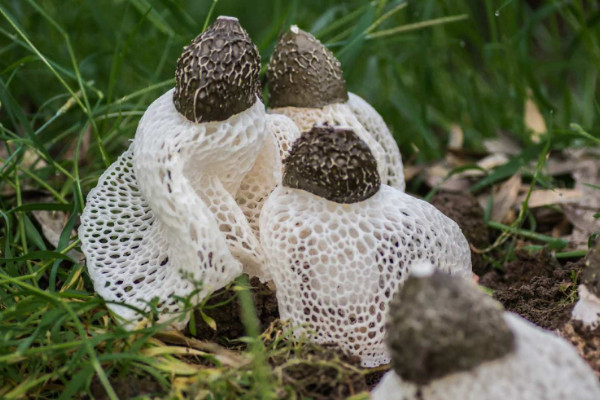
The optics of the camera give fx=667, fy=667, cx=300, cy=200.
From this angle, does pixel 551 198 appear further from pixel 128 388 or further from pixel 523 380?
pixel 128 388

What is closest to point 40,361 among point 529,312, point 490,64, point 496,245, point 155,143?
point 155,143

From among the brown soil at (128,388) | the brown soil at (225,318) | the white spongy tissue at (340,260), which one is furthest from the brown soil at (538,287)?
the brown soil at (128,388)

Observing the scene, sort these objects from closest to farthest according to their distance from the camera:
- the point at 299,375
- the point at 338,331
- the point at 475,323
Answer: the point at 475,323, the point at 299,375, the point at 338,331

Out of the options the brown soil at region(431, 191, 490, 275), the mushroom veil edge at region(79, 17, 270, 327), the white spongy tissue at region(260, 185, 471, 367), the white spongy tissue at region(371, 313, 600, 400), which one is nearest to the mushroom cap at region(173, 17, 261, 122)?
the mushroom veil edge at region(79, 17, 270, 327)

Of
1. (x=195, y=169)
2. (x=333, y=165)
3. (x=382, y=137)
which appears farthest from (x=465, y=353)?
(x=382, y=137)

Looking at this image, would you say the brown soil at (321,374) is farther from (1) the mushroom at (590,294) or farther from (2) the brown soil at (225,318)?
(1) the mushroom at (590,294)

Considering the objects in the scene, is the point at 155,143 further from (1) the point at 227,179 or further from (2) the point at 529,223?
(2) the point at 529,223
